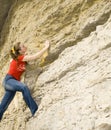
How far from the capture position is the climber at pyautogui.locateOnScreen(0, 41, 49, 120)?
700 cm

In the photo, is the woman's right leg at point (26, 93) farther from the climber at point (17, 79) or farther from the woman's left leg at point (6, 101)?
the woman's left leg at point (6, 101)

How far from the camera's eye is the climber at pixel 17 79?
6997 mm

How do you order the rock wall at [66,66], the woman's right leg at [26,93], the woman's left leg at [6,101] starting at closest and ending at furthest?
the rock wall at [66,66], the woman's right leg at [26,93], the woman's left leg at [6,101]

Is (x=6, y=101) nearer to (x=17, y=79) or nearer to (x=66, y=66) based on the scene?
(x=17, y=79)

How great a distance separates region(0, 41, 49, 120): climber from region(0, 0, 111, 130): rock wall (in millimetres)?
301

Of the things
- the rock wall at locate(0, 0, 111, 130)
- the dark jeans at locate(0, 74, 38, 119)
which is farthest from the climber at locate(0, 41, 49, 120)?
the rock wall at locate(0, 0, 111, 130)

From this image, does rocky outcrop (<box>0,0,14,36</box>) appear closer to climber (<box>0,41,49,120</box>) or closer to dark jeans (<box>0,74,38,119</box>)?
climber (<box>0,41,49,120</box>)

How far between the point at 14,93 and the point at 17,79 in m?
0.29

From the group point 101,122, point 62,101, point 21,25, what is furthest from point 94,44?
point 21,25

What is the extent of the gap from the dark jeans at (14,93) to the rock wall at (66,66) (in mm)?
181

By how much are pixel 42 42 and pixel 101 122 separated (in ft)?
9.34

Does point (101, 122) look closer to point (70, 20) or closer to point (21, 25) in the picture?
point (70, 20)

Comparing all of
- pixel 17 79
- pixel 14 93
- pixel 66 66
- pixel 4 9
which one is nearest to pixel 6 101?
pixel 14 93

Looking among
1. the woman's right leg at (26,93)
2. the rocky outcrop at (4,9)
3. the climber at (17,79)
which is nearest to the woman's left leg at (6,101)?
the climber at (17,79)
